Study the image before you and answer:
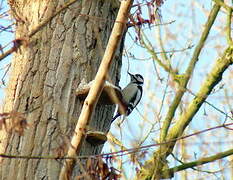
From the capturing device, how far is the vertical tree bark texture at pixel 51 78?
2939 mm

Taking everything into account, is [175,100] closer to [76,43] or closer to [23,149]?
[76,43]

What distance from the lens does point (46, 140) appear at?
2.97 meters

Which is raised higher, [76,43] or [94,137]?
[76,43]

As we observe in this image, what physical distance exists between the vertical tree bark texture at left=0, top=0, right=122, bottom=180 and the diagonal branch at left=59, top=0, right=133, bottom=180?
14.2 inches

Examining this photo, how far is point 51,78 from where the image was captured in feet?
10.5

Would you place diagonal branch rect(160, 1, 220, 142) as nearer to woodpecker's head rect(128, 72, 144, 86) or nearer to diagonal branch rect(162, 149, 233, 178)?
diagonal branch rect(162, 149, 233, 178)

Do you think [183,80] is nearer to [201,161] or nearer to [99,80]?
[201,161]

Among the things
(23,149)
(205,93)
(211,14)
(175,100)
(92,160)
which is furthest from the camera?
(211,14)

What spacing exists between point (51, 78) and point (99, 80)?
0.77 meters

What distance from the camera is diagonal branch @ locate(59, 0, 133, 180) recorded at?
8.03ft

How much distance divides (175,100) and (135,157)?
65 cm

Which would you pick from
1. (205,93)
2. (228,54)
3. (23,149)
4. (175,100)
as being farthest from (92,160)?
(228,54)

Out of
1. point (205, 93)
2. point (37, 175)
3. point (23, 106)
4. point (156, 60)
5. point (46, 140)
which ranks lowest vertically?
point (37, 175)

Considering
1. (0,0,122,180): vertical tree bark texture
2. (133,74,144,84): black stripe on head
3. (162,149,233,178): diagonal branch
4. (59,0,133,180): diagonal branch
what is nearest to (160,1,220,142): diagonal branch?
(162,149,233,178): diagonal branch
